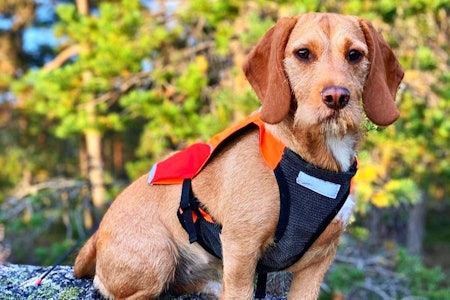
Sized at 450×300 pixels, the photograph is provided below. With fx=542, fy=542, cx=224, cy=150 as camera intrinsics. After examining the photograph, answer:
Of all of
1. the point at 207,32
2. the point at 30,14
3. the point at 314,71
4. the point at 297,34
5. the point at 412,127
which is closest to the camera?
the point at 314,71

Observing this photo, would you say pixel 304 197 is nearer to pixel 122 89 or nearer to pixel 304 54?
pixel 304 54

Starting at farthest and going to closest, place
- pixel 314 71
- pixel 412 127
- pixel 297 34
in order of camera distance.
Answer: pixel 412 127
pixel 297 34
pixel 314 71

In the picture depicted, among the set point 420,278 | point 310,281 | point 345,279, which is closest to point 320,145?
point 310,281

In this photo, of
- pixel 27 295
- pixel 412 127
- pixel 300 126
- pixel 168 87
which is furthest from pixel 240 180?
pixel 168 87

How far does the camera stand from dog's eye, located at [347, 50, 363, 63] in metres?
2.42

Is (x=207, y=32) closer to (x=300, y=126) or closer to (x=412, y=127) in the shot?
(x=412, y=127)

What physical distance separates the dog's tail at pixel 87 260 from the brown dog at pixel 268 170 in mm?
168

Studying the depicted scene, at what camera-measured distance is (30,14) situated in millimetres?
15492

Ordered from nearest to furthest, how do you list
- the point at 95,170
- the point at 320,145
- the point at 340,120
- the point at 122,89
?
the point at 340,120 < the point at 320,145 < the point at 122,89 < the point at 95,170

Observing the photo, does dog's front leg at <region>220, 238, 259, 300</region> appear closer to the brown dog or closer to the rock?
the brown dog

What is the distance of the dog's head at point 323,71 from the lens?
229 cm

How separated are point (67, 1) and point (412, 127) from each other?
1281 cm

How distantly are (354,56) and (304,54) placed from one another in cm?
23

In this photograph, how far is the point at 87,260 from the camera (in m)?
3.32
